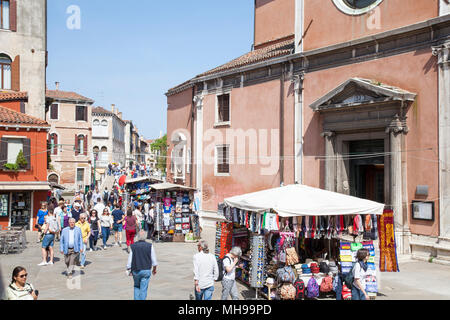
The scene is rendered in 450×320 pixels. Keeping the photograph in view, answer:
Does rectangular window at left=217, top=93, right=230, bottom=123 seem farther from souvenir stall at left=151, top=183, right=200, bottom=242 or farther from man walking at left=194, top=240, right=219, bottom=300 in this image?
man walking at left=194, top=240, right=219, bottom=300

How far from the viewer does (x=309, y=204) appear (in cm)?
969

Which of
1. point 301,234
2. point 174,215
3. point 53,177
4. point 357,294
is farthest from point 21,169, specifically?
point 53,177

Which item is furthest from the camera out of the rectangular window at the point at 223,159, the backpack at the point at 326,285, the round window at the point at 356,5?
the rectangular window at the point at 223,159

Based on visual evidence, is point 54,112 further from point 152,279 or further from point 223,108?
point 152,279

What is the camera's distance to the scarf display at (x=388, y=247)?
11.5m

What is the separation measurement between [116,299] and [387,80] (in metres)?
11.2

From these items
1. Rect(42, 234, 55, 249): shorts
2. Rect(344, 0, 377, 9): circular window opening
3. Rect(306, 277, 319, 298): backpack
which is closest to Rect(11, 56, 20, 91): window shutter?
Rect(42, 234, 55, 249): shorts

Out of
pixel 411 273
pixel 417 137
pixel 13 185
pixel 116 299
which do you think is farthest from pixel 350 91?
pixel 13 185

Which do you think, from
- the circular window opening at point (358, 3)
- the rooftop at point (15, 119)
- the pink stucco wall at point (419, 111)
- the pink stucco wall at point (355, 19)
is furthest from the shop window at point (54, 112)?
the pink stucco wall at point (419, 111)

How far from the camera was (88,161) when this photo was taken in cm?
5066

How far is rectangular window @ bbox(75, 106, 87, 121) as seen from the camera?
4991cm

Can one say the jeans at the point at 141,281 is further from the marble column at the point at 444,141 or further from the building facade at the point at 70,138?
the building facade at the point at 70,138

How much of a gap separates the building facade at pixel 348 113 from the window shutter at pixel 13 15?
10216 millimetres
